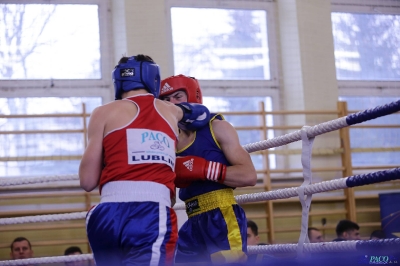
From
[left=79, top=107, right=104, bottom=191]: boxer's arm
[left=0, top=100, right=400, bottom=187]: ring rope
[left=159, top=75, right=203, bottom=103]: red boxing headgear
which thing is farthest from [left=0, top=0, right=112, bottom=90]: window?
[left=79, top=107, right=104, bottom=191]: boxer's arm

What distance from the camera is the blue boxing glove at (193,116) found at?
2617mm

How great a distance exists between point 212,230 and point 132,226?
633 mm

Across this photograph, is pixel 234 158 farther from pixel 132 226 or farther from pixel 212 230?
pixel 132 226

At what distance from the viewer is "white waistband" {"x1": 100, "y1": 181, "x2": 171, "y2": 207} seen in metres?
2.19

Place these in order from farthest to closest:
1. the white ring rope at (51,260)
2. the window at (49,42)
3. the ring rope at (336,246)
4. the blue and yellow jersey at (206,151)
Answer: the window at (49,42), the white ring rope at (51,260), the blue and yellow jersey at (206,151), the ring rope at (336,246)

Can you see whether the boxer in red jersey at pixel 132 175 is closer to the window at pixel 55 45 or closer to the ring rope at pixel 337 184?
the ring rope at pixel 337 184

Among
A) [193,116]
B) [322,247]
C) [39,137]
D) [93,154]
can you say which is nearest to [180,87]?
[193,116]

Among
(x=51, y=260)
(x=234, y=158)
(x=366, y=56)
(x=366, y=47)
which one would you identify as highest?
(x=366, y=47)

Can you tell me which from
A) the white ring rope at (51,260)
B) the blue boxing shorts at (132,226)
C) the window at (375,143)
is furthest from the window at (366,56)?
the blue boxing shorts at (132,226)

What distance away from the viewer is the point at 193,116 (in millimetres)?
2635

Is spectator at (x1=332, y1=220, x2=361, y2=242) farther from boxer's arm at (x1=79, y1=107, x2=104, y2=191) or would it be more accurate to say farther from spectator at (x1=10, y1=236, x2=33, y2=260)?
boxer's arm at (x1=79, y1=107, x2=104, y2=191)

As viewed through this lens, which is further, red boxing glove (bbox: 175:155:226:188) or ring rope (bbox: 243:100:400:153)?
red boxing glove (bbox: 175:155:226:188)

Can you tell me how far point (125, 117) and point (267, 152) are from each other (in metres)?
4.74

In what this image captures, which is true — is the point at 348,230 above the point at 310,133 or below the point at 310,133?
below
